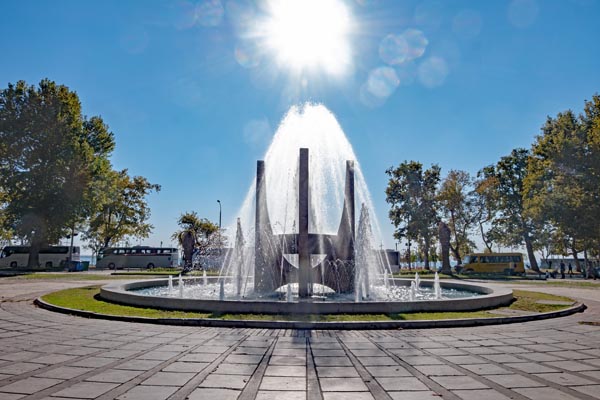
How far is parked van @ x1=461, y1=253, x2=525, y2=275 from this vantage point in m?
40.7

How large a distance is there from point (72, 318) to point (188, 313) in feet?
9.53

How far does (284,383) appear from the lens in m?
4.93

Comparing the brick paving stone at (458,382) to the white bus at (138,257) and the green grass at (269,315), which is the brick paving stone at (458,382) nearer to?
the green grass at (269,315)

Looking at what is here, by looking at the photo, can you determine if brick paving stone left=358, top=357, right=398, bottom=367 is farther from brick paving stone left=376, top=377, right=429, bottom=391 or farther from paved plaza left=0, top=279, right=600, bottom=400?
brick paving stone left=376, top=377, right=429, bottom=391

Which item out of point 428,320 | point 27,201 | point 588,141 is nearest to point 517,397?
point 428,320

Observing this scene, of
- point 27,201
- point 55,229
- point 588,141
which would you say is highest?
point 588,141

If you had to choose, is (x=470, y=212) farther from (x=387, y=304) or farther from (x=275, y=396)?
(x=275, y=396)

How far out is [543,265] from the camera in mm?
60688

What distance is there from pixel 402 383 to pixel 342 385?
789mm

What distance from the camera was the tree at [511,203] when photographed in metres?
46.9

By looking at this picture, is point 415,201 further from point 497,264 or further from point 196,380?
point 196,380

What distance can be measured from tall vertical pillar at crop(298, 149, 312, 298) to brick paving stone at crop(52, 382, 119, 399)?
30.4 ft

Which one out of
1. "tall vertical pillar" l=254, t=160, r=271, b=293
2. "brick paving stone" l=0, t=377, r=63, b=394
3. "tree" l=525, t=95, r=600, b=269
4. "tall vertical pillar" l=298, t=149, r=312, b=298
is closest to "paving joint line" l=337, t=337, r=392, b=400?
"brick paving stone" l=0, t=377, r=63, b=394

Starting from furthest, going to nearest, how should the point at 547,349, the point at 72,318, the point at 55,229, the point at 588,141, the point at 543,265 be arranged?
the point at 543,265
the point at 55,229
the point at 588,141
the point at 72,318
the point at 547,349
